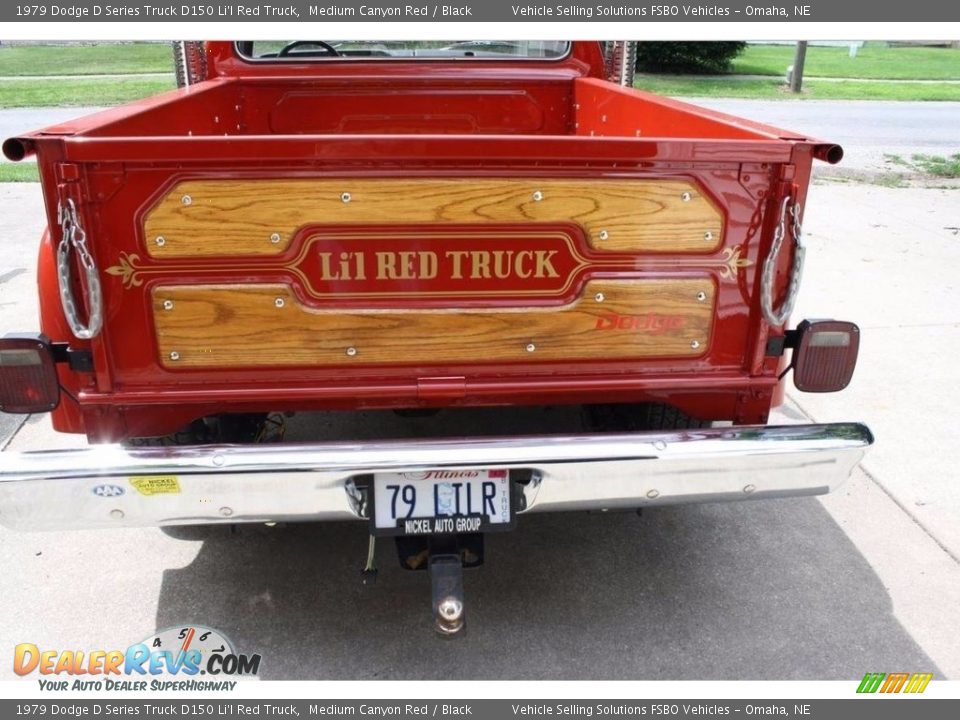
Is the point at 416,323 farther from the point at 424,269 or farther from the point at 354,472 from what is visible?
the point at 354,472

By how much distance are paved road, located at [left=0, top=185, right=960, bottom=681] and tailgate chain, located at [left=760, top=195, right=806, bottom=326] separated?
106 cm

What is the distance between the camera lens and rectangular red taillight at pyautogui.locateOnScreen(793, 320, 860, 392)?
2.30 metres

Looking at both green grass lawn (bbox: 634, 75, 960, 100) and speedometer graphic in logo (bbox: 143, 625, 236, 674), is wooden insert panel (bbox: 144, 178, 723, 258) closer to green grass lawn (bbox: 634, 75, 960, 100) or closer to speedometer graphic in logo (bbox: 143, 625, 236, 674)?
speedometer graphic in logo (bbox: 143, 625, 236, 674)

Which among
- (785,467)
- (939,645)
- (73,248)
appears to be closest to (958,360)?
(939,645)

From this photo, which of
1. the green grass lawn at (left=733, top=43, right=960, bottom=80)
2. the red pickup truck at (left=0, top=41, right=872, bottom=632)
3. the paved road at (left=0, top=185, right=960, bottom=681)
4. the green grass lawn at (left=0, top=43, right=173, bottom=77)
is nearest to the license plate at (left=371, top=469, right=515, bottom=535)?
the red pickup truck at (left=0, top=41, right=872, bottom=632)

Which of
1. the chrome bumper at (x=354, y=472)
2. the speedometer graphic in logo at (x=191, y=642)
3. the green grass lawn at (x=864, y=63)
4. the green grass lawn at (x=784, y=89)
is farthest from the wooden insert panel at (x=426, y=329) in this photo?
the green grass lawn at (x=864, y=63)

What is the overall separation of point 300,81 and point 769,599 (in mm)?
3411

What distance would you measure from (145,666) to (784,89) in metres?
21.2

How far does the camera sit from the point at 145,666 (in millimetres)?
2398

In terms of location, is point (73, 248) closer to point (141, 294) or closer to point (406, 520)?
point (141, 294)

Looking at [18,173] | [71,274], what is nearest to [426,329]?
[71,274]

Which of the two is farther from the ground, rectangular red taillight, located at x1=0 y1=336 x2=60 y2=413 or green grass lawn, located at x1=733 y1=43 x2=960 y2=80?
green grass lawn, located at x1=733 y1=43 x2=960 y2=80

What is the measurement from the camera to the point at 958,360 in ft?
15.2

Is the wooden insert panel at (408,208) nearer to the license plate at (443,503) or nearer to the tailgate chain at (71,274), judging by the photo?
the tailgate chain at (71,274)
